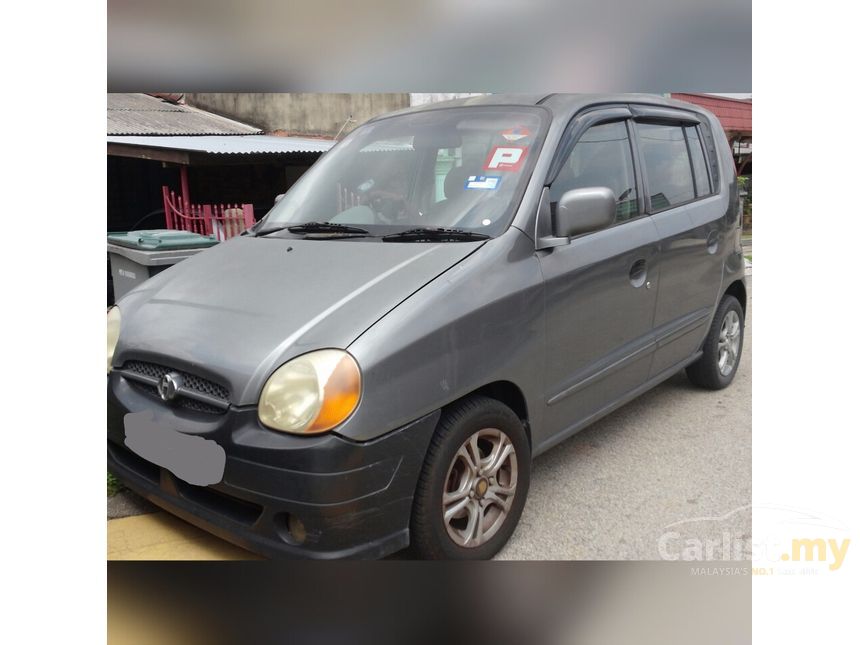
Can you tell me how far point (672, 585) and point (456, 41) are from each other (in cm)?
231

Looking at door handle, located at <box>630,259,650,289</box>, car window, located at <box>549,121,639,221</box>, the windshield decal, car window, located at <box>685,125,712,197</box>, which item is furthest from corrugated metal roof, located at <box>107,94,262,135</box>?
car window, located at <box>685,125,712,197</box>

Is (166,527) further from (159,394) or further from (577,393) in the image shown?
(577,393)

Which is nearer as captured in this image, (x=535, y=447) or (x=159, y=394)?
(x=159, y=394)

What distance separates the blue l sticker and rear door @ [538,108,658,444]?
232 mm

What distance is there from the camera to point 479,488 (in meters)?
2.54

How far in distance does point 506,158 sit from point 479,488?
1329mm

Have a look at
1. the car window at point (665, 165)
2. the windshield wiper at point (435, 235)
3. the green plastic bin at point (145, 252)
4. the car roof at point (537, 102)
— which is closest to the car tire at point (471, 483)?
the windshield wiper at point (435, 235)

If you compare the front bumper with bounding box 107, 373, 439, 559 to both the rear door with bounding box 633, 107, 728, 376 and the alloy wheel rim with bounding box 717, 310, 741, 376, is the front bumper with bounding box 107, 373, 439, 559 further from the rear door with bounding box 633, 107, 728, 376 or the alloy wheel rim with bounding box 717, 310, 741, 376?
the alloy wheel rim with bounding box 717, 310, 741, 376

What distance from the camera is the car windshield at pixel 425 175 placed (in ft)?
9.29

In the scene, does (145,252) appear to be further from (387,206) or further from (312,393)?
(312,393)

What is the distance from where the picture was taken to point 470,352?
8.13 feet

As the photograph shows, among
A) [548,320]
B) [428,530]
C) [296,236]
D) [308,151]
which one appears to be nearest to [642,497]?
[548,320]

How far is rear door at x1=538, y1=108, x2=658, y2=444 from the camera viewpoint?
2.87m

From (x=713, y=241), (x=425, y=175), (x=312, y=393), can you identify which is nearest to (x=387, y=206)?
(x=425, y=175)
